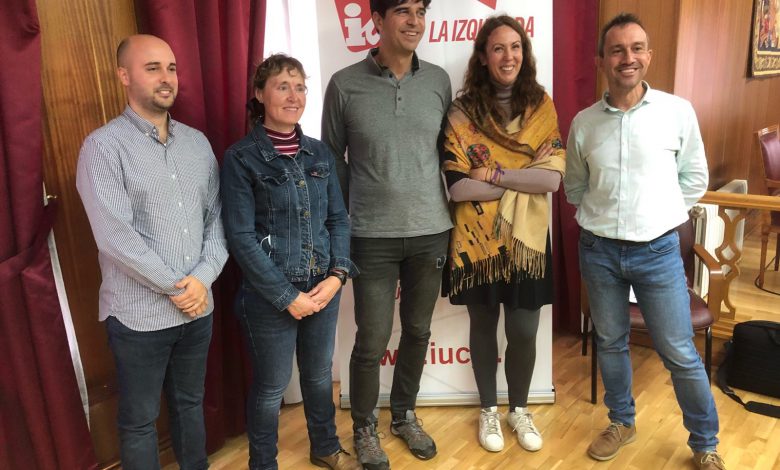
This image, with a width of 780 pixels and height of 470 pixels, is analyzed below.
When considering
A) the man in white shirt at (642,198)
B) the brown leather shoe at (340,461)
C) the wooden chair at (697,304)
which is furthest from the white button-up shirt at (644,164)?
the brown leather shoe at (340,461)

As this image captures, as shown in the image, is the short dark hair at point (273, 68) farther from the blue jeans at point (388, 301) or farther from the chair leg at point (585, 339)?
the chair leg at point (585, 339)

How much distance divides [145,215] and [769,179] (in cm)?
406

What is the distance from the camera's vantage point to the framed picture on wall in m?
A: 4.50

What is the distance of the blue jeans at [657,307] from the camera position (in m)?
1.97

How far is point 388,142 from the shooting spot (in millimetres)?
1984

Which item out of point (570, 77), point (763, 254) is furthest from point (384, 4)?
point (763, 254)

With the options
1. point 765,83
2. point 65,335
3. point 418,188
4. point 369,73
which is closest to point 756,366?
point 418,188

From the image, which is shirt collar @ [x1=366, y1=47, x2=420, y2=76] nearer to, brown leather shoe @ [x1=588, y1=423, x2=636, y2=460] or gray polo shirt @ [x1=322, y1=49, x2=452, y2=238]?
gray polo shirt @ [x1=322, y1=49, x2=452, y2=238]

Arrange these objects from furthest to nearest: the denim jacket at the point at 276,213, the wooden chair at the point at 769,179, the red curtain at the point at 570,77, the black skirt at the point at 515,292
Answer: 1. the wooden chair at the point at 769,179
2. the red curtain at the point at 570,77
3. the black skirt at the point at 515,292
4. the denim jacket at the point at 276,213

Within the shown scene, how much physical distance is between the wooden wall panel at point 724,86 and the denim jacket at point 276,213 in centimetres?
223

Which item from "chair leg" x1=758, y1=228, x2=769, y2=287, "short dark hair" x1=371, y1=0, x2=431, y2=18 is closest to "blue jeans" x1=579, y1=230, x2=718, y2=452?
"short dark hair" x1=371, y1=0, x2=431, y2=18

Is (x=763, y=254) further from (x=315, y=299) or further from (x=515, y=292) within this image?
(x=315, y=299)

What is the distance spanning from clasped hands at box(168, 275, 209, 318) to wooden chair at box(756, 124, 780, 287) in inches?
144

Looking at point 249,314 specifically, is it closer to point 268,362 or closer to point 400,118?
point 268,362
